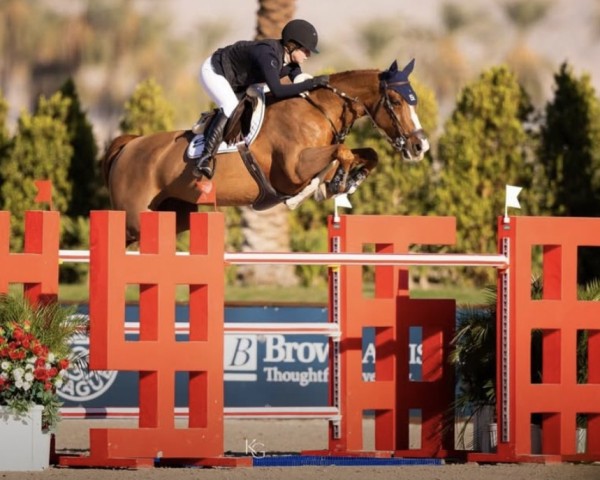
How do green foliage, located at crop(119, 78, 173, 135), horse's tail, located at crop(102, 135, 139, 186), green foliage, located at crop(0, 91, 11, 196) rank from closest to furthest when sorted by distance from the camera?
horse's tail, located at crop(102, 135, 139, 186) < green foliage, located at crop(0, 91, 11, 196) < green foliage, located at crop(119, 78, 173, 135)

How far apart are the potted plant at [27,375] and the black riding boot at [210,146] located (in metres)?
1.53

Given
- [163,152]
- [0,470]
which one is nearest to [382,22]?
[163,152]

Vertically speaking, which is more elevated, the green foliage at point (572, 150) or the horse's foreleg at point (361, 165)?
the green foliage at point (572, 150)

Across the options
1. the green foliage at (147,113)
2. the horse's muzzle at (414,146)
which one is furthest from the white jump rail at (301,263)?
the green foliage at (147,113)

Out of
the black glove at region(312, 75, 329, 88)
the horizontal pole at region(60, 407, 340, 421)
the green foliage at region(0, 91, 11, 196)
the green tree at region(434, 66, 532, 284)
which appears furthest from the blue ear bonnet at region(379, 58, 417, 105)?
the green foliage at region(0, 91, 11, 196)

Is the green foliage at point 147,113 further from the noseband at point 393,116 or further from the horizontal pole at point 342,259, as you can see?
the horizontal pole at point 342,259

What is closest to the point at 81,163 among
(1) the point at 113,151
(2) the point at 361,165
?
(1) the point at 113,151

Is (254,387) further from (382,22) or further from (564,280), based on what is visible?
(382,22)

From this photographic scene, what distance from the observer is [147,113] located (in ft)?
49.3

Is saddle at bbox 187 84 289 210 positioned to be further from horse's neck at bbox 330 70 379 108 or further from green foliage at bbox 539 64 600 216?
green foliage at bbox 539 64 600 216

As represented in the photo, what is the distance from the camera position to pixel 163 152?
8.17 meters

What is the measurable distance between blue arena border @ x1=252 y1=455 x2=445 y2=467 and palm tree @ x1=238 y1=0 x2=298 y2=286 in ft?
21.3

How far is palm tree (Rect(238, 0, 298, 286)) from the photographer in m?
13.3

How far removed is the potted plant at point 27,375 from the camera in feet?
20.6
